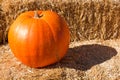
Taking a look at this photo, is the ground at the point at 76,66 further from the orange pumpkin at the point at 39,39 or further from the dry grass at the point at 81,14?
the dry grass at the point at 81,14

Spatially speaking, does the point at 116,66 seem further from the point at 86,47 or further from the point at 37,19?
the point at 37,19

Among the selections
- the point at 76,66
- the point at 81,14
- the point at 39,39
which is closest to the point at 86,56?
the point at 76,66

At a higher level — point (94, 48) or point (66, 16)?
point (66, 16)

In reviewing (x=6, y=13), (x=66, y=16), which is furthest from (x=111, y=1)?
(x=6, y=13)

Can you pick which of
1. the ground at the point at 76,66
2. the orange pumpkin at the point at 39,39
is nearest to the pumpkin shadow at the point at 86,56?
the ground at the point at 76,66

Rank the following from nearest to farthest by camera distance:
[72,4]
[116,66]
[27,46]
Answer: [27,46] < [116,66] < [72,4]

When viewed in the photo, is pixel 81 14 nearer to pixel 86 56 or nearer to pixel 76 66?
pixel 86 56
